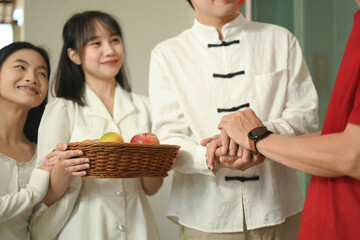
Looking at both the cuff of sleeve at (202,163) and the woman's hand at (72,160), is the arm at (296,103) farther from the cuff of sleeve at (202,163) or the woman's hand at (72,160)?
the woman's hand at (72,160)

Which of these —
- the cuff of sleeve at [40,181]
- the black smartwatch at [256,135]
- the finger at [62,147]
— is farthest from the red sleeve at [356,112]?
the cuff of sleeve at [40,181]

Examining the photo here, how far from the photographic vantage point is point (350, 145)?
3.29 ft

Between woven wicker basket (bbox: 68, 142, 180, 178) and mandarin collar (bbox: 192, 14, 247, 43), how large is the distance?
0.53m

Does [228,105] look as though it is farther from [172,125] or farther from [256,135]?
[256,135]

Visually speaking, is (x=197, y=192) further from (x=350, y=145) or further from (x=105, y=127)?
(x=350, y=145)

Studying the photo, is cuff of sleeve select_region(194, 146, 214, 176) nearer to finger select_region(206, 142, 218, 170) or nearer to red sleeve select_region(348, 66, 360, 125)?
finger select_region(206, 142, 218, 170)

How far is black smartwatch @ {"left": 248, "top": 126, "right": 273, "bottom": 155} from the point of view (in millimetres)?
1271

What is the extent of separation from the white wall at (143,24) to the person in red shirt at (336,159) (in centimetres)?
227

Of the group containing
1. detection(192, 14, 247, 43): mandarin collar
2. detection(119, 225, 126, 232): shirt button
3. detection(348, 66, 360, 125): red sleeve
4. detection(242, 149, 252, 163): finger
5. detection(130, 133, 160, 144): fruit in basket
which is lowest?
detection(119, 225, 126, 232): shirt button

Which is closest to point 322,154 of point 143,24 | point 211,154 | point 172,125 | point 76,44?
point 211,154

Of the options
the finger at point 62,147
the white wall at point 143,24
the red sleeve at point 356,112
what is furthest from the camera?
the white wall at point 143,24

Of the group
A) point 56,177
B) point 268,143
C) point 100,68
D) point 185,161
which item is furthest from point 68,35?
point 268,143

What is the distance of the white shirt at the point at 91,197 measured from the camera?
1.82 meters

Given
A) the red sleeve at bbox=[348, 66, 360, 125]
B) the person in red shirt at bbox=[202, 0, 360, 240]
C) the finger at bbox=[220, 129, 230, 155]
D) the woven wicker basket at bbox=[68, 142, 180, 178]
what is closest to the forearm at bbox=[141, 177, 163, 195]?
the woven wicker basket at bbox=[68, 142, 180, 178]
